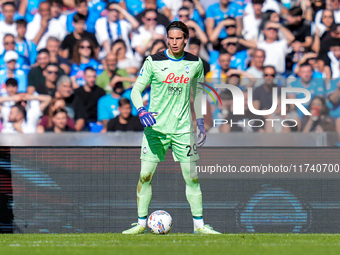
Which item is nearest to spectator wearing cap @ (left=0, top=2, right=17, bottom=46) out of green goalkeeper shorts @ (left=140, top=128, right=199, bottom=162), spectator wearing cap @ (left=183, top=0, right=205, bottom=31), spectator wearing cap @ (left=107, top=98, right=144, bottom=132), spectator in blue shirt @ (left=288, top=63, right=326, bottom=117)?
spectator wearing cap @ (left=107, top=98, right=144, bottom=132)

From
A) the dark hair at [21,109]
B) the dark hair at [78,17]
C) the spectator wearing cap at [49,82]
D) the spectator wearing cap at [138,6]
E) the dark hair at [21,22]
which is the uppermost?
the spectator wearing cap at [138,6]

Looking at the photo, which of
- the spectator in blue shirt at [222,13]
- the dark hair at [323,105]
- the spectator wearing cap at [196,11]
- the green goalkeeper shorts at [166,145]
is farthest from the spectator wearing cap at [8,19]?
the dark hair at [323,105]

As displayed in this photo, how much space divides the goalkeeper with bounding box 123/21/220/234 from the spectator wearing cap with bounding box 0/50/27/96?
12.5 feet

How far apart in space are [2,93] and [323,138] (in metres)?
5.32

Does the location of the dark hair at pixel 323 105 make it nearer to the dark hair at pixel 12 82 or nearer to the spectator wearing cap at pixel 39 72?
the spectator wearing cap at pixel 39 72

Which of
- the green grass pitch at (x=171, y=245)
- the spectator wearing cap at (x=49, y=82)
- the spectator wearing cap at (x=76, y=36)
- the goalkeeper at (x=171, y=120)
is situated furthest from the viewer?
the spectator wearing cap at (x=76, y=36)

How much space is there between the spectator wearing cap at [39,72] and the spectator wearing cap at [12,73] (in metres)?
0.12

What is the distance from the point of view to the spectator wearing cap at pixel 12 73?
9391mm

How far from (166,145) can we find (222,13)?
4.67 metres

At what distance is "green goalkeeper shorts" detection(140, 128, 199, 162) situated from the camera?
6191mm

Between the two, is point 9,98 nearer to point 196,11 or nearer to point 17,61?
point 17,61

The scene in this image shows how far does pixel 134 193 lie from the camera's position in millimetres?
7582

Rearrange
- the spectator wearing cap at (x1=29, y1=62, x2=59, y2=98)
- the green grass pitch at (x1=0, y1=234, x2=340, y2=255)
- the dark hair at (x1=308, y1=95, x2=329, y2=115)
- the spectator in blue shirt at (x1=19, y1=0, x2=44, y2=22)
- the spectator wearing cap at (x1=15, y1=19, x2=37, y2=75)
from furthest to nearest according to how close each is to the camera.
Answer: the spectator in blue shirt at (x1=19, y1=0, x2=44, y2=22) < the spectator wearing cap at (x1=15, y1=19, x2=37, y2=75) < the spectator wearing cap at (x1=29, y1=62, x2=59, y2=98) < the dark hair at (x1=308, y1=95, x2=329, y2=115) < the green grass pitch at (x1=0, y1=234, x2=340, y2=255)

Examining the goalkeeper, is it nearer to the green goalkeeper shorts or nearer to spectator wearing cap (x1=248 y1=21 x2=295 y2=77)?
the green goalkeeper shorts
